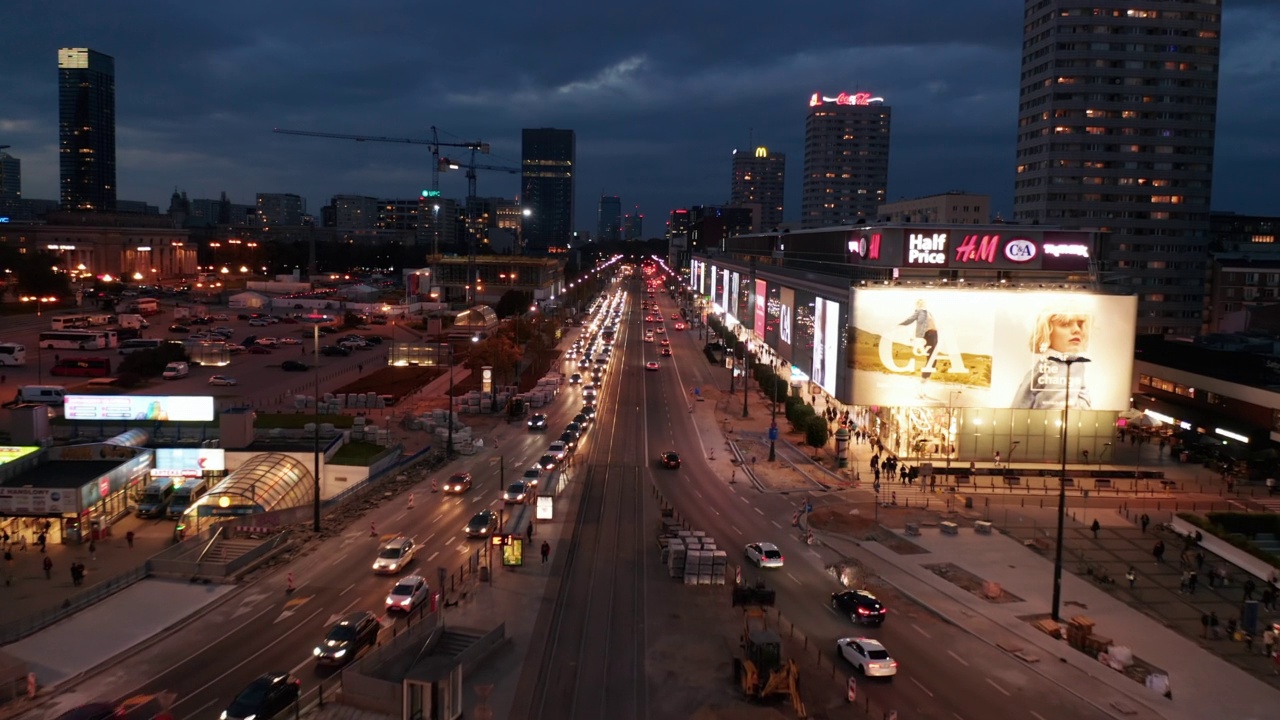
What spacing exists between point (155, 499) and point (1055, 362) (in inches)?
1639

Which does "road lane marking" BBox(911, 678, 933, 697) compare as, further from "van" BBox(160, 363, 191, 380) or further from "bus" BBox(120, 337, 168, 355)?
"bus" BBox(120, 337, 168, 355)

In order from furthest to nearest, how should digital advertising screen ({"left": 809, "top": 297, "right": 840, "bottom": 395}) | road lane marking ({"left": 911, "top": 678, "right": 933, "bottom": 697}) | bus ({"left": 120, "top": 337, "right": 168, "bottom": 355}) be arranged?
1. bus ({"left": 120, "top": 337, "right": 168, "bottom": 355})
2. digital advertising screen ({"left": 809, "top": 297, "right": 840, "bottom": 395})
3. road lane marking ({"left": 911, "top": 678, "right": 933, "bottom": 697})

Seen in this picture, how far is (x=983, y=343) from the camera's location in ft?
148

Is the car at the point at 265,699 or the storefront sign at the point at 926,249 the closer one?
the car at the point at 265,699

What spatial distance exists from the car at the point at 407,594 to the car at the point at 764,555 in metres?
10.4

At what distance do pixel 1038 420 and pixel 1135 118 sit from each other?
4911cm

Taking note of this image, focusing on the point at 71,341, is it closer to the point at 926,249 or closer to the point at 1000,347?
the point at 926,249

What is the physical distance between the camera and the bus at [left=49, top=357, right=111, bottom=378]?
6731 centimetres

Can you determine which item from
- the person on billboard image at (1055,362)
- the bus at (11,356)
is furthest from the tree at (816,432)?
the bus at (11,356)

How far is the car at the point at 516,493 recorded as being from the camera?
35719mm

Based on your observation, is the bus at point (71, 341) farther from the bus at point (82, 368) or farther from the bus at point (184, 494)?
the bus at point (184, 494)

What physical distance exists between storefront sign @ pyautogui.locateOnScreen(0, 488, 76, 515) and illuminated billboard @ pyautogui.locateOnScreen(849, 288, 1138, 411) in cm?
3556

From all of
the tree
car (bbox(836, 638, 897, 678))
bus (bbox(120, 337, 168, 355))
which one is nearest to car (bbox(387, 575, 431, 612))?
car (bbox(836, 638, 897, 678))

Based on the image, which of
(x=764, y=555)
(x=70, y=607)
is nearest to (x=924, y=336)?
(x=764, y=555)
